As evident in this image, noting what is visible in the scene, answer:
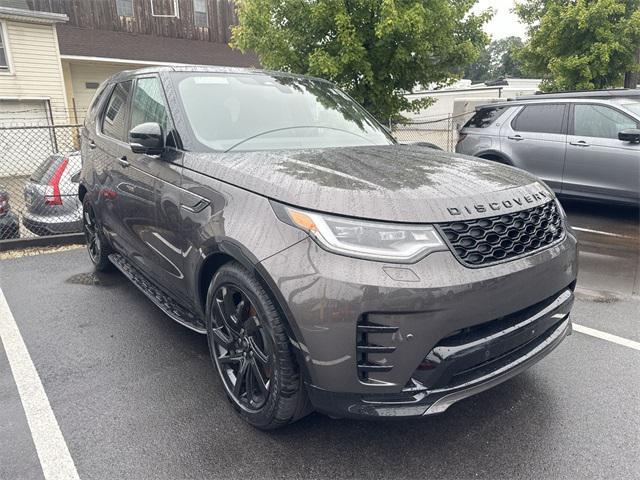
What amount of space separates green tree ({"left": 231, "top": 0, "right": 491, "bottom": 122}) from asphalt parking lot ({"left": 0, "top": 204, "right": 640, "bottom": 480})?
5.75 m

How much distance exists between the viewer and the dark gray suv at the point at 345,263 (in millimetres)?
1992

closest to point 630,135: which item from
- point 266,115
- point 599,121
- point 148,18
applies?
point 599,121

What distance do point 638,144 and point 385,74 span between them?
414cm

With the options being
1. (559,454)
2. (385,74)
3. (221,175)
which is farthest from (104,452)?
(385,74)

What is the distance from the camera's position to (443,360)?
6.63 ft

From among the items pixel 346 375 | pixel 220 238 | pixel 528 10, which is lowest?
pixel 346 375

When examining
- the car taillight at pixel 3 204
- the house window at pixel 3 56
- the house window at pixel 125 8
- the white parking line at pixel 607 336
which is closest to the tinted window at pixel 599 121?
the white parking line at pixel 607 336

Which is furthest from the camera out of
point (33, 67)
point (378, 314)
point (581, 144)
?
point (33, 67)

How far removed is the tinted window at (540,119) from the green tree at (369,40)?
6.24 feet

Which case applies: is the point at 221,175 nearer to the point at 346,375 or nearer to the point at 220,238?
the point at 220,238

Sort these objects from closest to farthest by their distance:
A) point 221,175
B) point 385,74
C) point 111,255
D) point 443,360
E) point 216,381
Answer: point 443,360 → point 221,175 → point 216,381 → point 111,255 → point 385,74

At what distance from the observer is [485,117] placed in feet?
27.0

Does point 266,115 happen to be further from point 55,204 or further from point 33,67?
point 33,67

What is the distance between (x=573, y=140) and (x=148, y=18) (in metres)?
20.5
